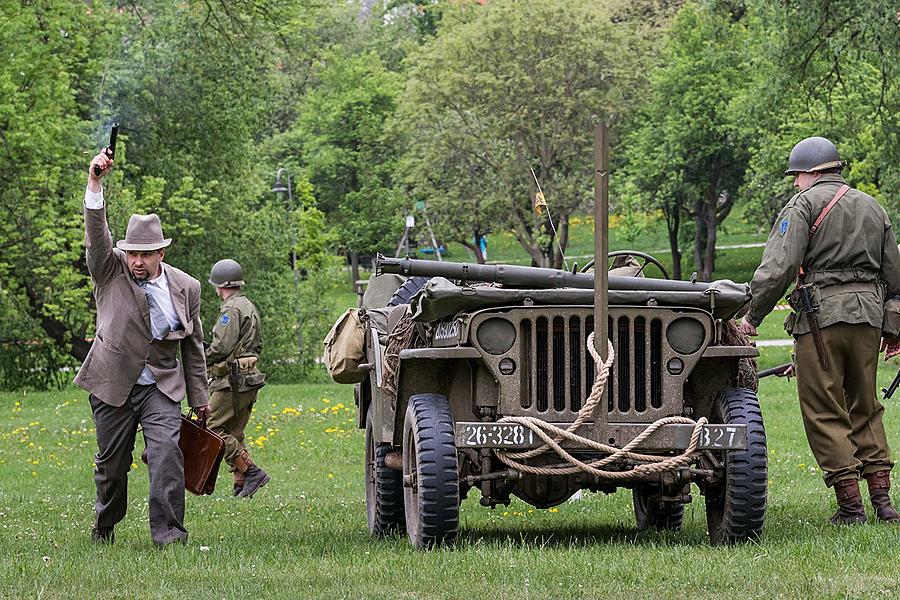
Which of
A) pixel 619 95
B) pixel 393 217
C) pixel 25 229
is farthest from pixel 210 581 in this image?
pixel 393 217

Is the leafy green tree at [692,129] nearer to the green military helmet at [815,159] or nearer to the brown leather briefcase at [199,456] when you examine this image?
the green military helmet at [815,159]

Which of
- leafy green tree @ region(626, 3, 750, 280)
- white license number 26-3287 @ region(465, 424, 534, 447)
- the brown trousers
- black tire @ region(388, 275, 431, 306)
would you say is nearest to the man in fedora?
black tire @ region(388, 275, 431, 306)

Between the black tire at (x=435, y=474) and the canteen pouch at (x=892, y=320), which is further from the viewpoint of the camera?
the canteen pouch at (x=892, y=320)

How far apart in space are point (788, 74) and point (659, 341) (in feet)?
61.1

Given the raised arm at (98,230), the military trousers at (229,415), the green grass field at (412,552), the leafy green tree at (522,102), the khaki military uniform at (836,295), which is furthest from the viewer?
the leafy green tree at (522,102)

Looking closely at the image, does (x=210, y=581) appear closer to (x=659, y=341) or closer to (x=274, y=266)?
(x=659, y=341)

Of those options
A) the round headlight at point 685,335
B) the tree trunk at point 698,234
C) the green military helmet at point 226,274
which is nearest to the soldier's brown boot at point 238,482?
the green military helmet at point 226,274

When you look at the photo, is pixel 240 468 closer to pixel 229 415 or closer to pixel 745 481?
pixel 229 415

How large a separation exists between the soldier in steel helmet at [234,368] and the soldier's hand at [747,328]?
535 centimetres

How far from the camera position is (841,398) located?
898 centimetres

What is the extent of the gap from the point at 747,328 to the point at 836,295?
0.67 m

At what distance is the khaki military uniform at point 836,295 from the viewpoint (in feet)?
28.7

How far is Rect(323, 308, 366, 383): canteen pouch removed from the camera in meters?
9.63

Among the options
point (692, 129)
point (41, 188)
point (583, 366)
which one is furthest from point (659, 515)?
point (692, 129)
